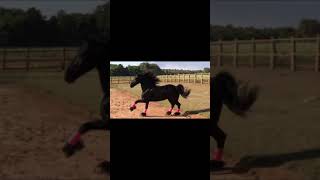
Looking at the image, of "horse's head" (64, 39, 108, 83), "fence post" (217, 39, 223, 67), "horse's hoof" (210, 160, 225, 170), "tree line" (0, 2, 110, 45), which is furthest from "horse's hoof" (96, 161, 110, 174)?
"tree line" (0, 2, 110, 45)

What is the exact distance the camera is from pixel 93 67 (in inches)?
233

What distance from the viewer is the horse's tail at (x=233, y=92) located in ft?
19.6

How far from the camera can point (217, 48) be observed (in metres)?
21.3

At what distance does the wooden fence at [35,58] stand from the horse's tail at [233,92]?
17691 millimetres

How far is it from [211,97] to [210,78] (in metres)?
0.32

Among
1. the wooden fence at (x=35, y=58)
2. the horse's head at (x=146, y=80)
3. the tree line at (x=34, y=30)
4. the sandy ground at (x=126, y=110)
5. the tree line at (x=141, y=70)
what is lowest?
the sandy ground at (x=126, y=110)

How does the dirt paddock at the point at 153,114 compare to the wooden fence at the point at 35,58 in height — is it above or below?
below

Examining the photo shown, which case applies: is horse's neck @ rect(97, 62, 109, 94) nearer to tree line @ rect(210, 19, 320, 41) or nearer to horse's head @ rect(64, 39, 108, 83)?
horse's head @ rect(64, 39, 108, 83)

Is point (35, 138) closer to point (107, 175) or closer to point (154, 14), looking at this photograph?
point (107, 175)

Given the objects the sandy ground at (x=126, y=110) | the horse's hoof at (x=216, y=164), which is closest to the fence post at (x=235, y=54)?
the horse's hoof at (x=216, y=164)

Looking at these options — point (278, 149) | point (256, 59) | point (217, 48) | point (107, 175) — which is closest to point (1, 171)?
point (107, 175)

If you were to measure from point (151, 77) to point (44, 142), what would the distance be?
9.77 feet

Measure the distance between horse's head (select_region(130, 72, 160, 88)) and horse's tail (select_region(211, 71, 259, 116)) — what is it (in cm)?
67

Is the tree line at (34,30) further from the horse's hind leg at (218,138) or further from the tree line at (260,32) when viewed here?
the horse's hind leg at (218,138)
